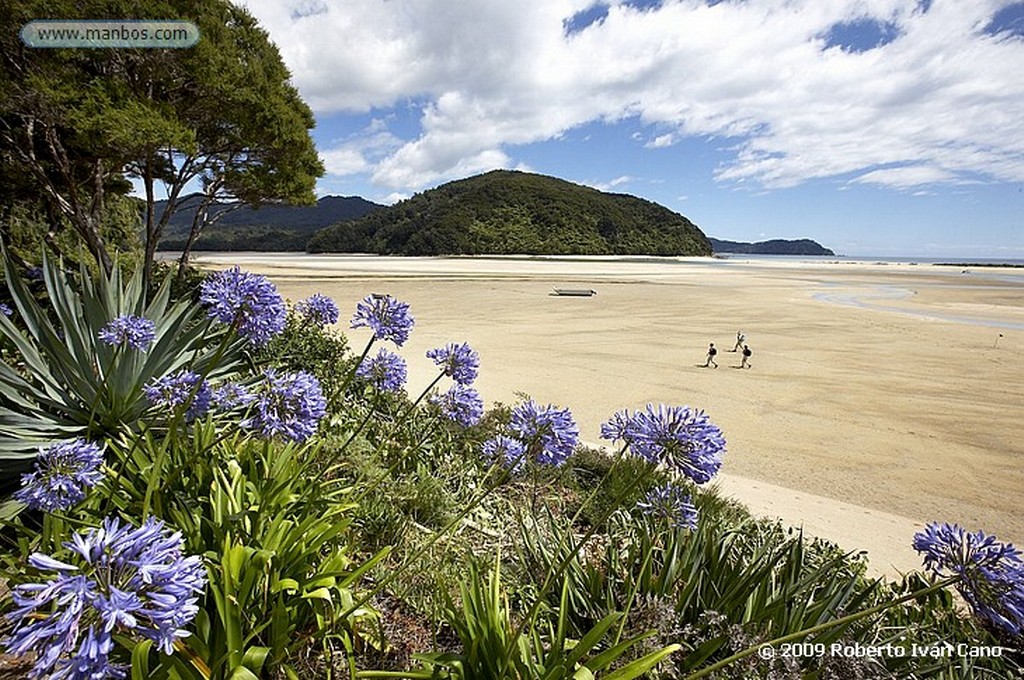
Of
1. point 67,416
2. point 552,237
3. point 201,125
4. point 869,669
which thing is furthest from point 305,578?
point 552,237

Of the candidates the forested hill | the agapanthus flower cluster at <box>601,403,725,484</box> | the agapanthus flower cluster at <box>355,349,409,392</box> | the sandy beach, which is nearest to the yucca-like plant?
the agapanthus flower cluster at <box>355,349,409,392</box>

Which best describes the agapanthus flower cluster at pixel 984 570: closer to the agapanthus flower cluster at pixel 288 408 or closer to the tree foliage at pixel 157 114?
the agapanthus flower cluster at pixel 288 408

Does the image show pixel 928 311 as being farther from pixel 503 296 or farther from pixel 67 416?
pixel 67 416

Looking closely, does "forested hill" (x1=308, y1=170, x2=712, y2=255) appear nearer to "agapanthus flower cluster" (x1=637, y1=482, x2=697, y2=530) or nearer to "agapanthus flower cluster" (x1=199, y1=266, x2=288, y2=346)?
"agapanthus flower cluster" (x1=199, y1=266, x2=288, y2=346)

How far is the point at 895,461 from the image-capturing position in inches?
314

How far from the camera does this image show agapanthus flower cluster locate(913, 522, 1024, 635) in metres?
1.61

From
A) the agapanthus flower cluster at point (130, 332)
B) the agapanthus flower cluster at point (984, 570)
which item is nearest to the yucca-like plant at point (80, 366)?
the agapanthus flower cluster at point (130, 332)

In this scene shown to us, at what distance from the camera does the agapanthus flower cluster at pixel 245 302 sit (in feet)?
7.73

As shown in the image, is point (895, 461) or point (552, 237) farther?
point (552, 237)

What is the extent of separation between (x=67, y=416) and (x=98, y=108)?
9.20m

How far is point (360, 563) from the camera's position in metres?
2.84

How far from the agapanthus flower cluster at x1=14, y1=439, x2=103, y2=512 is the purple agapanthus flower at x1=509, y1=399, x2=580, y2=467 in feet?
5.41

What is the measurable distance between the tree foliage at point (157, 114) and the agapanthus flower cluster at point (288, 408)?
10.2m

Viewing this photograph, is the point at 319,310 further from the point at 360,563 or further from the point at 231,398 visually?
the point at 360,563
